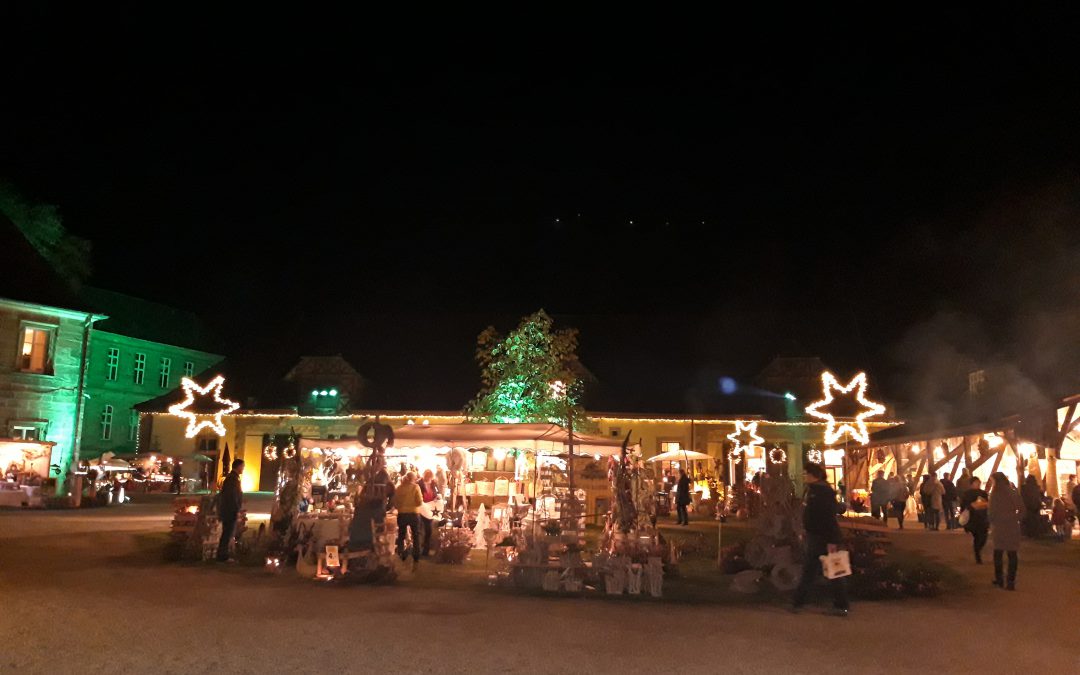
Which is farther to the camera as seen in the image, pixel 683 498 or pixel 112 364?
pixel 112 364

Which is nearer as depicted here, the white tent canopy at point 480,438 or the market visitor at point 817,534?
the market visitor at point 817,534

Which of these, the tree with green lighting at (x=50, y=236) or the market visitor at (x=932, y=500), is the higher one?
the tree with green lighting at (x=50, y=236)

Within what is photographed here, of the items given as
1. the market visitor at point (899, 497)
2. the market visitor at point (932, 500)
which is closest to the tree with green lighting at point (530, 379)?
the market visitor at point (899, 497)

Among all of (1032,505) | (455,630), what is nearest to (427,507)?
(455,630)

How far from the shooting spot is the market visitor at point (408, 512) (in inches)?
520

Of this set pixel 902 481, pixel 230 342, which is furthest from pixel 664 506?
pixel 230 342

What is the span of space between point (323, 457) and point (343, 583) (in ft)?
28.9

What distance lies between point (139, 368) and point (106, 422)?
3.07 meters

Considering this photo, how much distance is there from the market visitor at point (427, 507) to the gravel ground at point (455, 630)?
3.24 meters

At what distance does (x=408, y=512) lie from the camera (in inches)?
521

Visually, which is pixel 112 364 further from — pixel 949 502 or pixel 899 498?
pixel 949 502

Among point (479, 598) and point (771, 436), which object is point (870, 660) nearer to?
point (479, 598)

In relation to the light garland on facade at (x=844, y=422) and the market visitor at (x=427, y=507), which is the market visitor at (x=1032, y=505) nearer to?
the light garland on facade at (x=844, y=422)

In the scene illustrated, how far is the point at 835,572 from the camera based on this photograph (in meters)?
9.20
